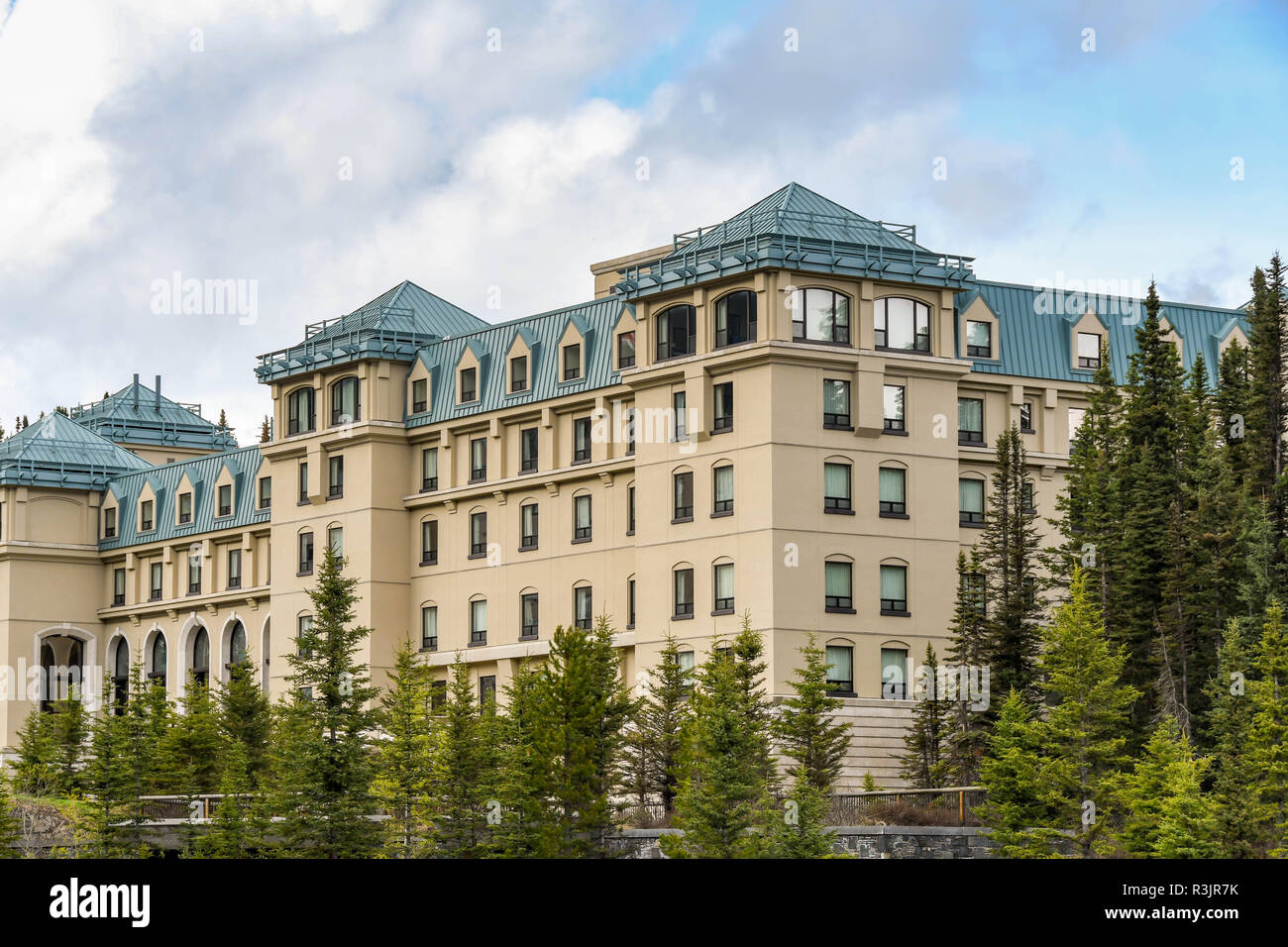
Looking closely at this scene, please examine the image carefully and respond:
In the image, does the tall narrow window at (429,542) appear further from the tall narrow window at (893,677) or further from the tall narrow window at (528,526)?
the tall narrow window at (893,677)

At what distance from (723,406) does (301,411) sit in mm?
27227

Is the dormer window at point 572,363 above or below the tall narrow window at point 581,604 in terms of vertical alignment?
above

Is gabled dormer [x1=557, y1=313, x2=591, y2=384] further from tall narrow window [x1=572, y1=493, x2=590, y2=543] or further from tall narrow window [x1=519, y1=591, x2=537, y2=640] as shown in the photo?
tall narrow window [x1=519, y1=591, x2=537, y2=640]

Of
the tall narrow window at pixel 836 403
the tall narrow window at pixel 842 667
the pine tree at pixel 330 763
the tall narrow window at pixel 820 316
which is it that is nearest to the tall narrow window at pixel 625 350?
the tall narrow window at pixel 820 316

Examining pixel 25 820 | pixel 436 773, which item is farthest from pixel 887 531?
pixel 25 820

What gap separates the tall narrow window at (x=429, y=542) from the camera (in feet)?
309

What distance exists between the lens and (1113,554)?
73.1 metres

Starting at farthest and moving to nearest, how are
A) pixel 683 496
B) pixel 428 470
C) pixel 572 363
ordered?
pixel 428 470
pixel 572 363
pixel 683 496

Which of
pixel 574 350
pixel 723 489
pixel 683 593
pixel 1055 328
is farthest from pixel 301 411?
pixel 1055 328

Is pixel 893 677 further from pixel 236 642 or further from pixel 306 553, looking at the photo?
pixel 236 642

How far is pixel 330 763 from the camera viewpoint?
63906 mm

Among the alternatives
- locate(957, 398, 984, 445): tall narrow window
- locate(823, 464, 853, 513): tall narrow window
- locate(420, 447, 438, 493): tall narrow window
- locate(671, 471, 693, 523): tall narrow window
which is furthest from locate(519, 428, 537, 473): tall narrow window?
locate(957, 398, 984, 445): tall narrow window

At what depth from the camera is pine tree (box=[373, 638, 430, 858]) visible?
65.2 metres

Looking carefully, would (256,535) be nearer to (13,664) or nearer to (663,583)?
(13,664)
